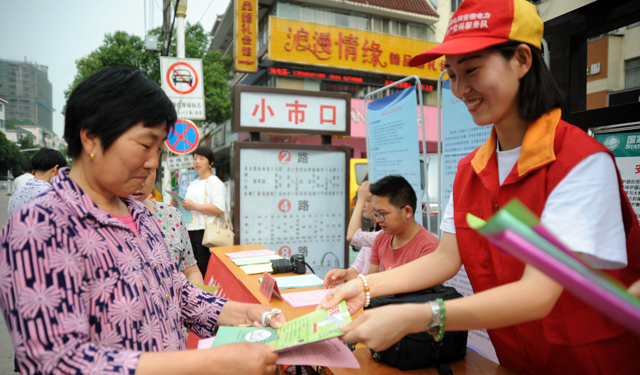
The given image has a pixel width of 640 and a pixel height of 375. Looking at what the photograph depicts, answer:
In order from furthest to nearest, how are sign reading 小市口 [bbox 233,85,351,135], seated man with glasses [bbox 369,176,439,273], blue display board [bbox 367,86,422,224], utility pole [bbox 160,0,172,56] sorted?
utility pole [bbox 160,0,172,56], sign reading 小市口 [bbox 233,85,351,135], blue display board [bbox 367,86,422,224], seated man with glasses [bbox 369,176,439,273]

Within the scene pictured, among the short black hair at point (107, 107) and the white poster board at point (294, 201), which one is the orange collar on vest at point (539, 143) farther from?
the white poster board at point (294, 201)

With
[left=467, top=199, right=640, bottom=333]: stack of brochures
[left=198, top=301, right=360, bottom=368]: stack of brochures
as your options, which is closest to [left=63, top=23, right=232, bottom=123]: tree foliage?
[left=198, top=301, right=360, bottom=368]: stack of brochures

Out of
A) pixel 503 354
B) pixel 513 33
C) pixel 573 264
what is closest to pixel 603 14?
pixel 513 33

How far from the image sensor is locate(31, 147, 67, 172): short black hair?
13.1 ft

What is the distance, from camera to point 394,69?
15.9 m

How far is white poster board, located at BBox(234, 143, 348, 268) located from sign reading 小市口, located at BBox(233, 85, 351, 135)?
0.27 m

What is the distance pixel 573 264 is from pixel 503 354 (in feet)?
A: 4.09

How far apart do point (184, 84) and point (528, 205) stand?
7302 mm

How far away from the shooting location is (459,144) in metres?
2.84

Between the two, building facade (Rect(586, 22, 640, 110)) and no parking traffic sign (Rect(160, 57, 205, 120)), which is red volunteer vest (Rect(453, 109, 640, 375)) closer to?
building facade (Rect(586, 22, 640, 110))

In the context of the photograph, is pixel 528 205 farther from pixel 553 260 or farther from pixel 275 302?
pixel 275 302

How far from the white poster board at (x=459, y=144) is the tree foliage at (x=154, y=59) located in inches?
562

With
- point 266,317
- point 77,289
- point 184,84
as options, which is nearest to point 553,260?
point 77,289

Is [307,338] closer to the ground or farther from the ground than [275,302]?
farther from the ground
